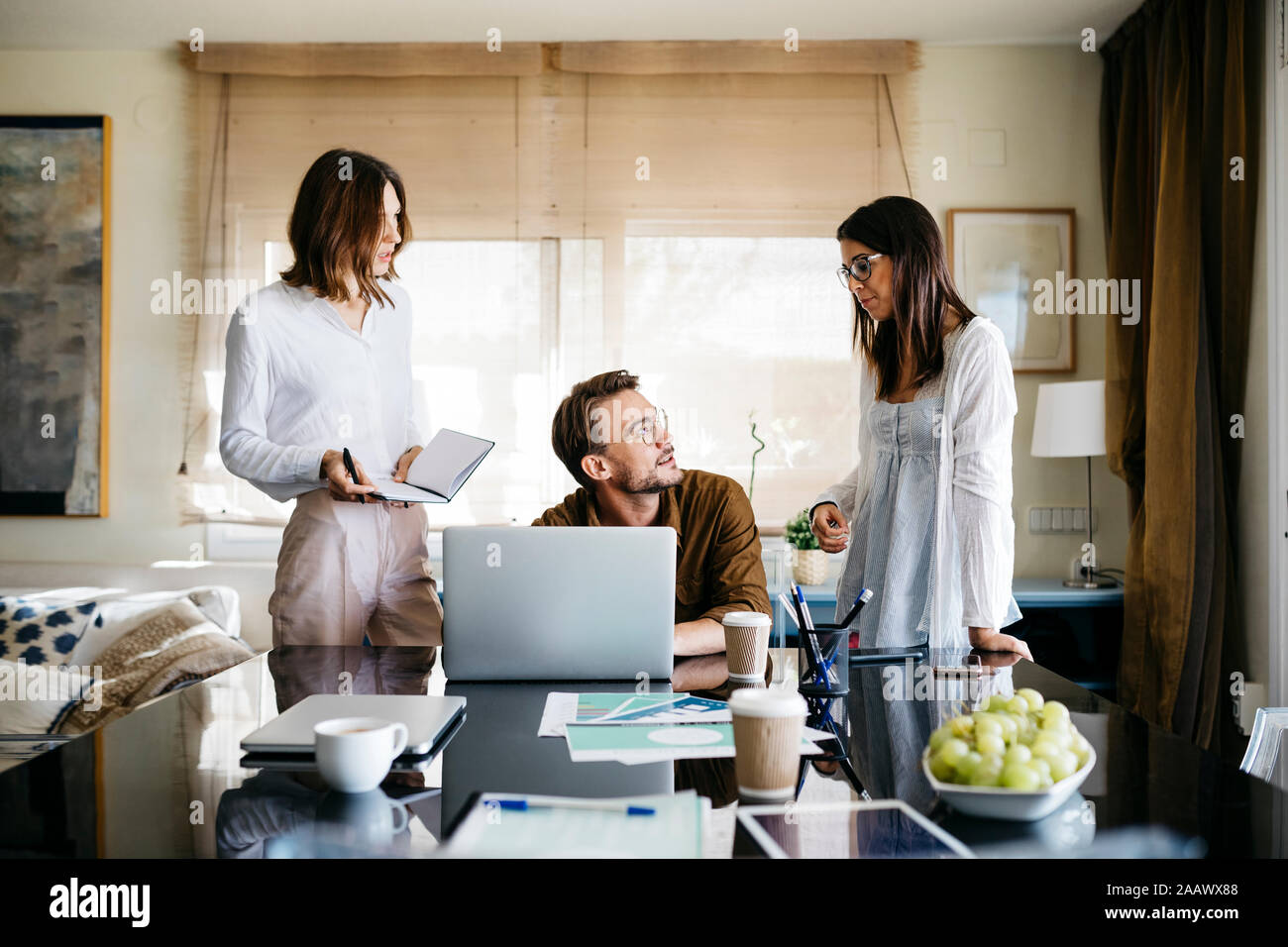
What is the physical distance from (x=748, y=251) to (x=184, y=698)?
2845mm

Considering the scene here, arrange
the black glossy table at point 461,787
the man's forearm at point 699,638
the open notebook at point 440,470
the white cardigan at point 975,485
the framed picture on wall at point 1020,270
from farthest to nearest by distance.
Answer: the framed picture on wall at point 1020,270, the open notebook at point 440,470, the white cardigan at point 975,485, the man's forearm at point 699,638, the black glossy table at point 461,787

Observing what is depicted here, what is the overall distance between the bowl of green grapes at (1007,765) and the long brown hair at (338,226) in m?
1.70

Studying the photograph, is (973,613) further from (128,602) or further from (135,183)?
(135,183)

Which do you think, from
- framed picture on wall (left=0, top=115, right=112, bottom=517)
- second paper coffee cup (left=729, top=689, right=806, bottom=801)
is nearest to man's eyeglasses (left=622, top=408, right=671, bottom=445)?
second paper coffee cup (left=729, top=689, right=806, bottom=801)

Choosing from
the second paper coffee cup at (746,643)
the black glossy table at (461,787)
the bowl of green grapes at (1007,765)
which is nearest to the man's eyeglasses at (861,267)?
the second paper coffee cup at (746,643)

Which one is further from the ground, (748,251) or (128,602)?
(748,251)

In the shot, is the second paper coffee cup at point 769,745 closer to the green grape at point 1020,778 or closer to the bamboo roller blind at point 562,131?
the green grape at point 1020,778

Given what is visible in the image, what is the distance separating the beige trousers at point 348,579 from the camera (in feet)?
6.97

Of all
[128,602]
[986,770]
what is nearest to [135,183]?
[128,602]

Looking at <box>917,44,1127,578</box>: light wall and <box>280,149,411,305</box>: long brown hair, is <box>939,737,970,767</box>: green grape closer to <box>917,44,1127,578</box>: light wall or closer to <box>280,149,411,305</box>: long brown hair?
<box>280,149,411,305</box>: long brown hair

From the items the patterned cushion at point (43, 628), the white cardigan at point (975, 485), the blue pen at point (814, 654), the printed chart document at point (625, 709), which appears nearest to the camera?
the printed chart document at point (625, 709)

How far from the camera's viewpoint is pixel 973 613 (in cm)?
185

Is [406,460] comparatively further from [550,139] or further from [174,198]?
[174,198]

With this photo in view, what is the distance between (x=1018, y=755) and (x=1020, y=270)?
3234 mm
